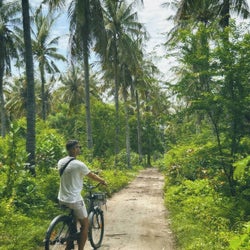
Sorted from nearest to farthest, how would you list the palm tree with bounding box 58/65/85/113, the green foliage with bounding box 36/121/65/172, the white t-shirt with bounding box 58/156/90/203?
the white t-shirt with bounding box 58/156/90/203
the green foliage with bounding box 36/121/65/172
the palm tree with bounding box 58/65/85/113

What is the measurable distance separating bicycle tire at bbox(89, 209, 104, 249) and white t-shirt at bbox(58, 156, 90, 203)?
101 centimetres

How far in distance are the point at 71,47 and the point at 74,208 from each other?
15958 millimetres

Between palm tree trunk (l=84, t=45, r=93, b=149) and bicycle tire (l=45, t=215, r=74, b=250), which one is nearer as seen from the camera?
bicycle tire (l=45, t=215, r=74, b=250)

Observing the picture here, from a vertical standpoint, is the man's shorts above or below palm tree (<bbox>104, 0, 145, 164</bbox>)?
below

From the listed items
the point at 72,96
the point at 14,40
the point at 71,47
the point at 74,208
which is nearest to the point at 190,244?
the point at 74,208

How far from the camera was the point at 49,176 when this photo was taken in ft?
36.0

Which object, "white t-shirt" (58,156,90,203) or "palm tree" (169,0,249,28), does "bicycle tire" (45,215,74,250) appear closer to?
"white t-shirt" (58,156,90,203)

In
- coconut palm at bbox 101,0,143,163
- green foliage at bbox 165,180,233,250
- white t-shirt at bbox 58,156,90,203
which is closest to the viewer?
white t-shirt at bbox 58,156,90,203

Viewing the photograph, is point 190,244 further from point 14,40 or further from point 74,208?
point 14,40

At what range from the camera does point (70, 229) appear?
5934mm

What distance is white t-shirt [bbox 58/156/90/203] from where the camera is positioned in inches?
228

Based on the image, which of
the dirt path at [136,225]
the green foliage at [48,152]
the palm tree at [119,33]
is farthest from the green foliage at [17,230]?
the palm tree at [119,33]

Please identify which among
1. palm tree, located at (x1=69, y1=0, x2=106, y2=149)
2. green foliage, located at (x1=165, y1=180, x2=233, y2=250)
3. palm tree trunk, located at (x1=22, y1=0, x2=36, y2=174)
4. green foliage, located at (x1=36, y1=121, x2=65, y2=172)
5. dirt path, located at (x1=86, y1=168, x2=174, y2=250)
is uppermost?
palm tree, located at (x1=69, y1=0, x2=106, y2=149)

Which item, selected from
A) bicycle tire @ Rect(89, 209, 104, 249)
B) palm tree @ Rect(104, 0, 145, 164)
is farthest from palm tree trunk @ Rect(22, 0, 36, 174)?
palm tree @ Rect(104, 0, 145, 164)
